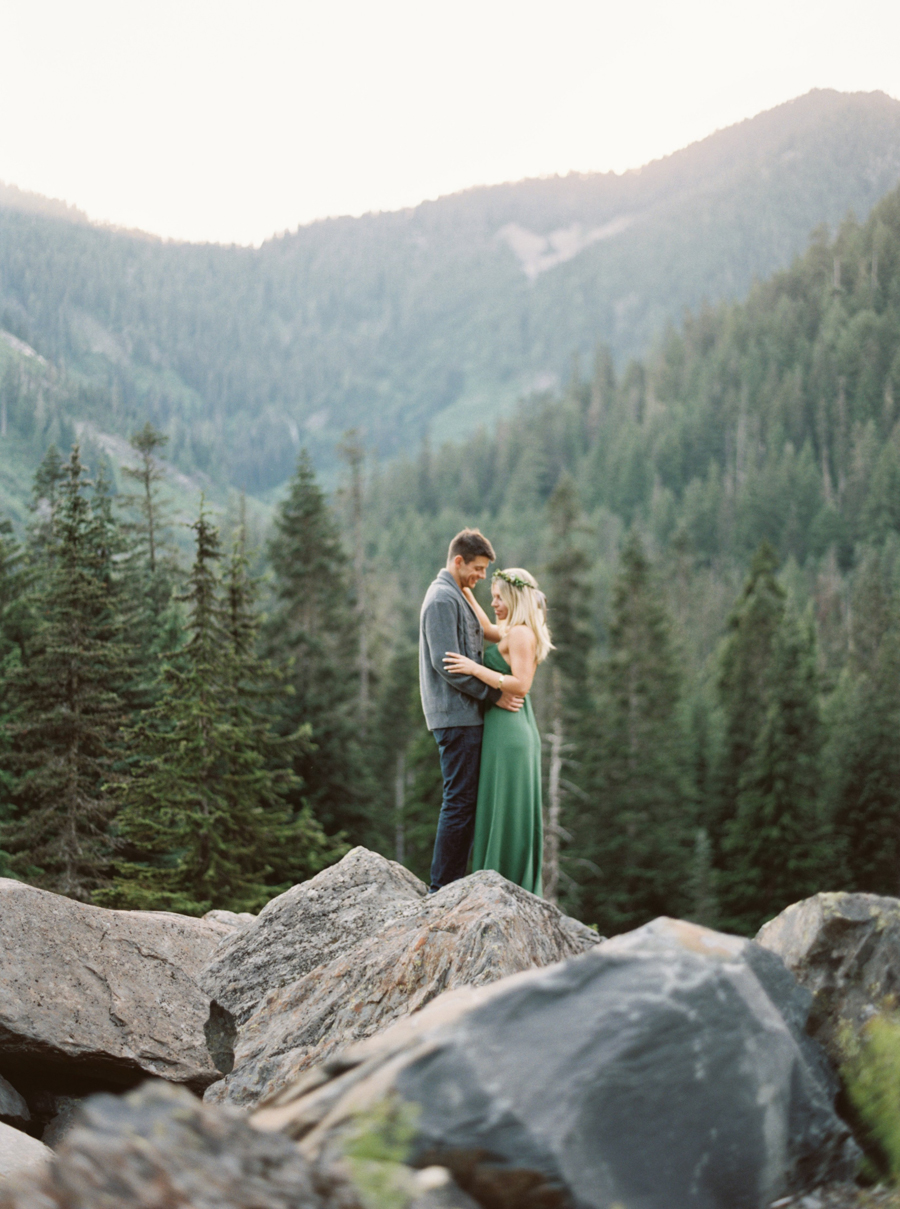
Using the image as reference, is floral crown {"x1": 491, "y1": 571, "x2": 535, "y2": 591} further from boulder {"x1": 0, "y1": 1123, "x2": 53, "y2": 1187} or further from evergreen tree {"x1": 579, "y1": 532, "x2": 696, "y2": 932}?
evergreen tree {"x1": 579, "y1": 532, "x2": 696, "y2": 932}

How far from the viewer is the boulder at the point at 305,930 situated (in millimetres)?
6328

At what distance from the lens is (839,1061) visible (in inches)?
148

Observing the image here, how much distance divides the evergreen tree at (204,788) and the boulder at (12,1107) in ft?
34.8

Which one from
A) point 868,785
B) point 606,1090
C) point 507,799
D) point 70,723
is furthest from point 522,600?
point 868,785

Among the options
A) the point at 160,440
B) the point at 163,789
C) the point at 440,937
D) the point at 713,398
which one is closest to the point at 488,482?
the point at 713,398

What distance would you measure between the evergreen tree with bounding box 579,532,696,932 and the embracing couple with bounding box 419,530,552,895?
31.9 metres

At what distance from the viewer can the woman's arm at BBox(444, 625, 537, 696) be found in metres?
6.60

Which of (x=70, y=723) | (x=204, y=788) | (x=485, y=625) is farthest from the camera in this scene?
(x=70, y=723)

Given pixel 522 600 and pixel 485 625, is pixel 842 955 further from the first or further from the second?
pixel 485 625

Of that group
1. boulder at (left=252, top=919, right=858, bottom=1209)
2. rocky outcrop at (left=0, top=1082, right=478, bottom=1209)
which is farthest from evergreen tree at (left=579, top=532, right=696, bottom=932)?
rocky outcrop at (left=0, top=1082, right=478, bottom=1209)

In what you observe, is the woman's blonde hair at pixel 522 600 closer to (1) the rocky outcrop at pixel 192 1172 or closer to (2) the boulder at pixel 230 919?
(2) the boulder at pixel 230 919

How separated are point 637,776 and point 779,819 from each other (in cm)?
588

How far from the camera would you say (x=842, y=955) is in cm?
418

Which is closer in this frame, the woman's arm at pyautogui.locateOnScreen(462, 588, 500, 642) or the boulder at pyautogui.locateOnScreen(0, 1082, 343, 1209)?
the boulder at pyautogui.locateOnScreen(0, 1082, 343, 1209)
